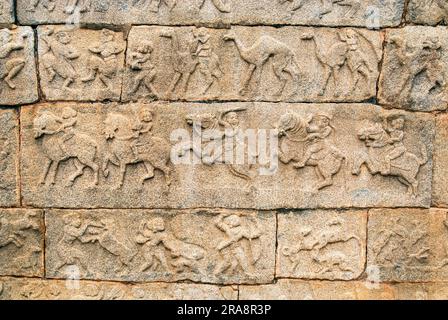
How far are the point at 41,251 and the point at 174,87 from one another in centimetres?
187

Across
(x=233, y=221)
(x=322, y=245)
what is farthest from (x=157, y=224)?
(x=322, y=245)

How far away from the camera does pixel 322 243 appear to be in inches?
198

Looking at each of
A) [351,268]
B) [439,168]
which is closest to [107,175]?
[351,268]

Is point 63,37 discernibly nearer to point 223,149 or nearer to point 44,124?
point 44,124

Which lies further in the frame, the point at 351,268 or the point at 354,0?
the point at 351,268

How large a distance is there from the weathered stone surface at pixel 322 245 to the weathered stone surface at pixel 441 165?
0.66 metres

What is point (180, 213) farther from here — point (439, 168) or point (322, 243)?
point (439, 168)

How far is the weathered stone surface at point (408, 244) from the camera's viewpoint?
5.04 metres

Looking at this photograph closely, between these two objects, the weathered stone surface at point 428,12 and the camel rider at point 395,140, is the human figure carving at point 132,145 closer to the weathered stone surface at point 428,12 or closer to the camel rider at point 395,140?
the camel rider at point 395,140

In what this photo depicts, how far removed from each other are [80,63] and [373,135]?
2579 millimetres

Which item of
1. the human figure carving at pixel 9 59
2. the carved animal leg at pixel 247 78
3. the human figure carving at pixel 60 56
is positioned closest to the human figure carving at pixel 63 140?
the human figure carving at pixel 60 56

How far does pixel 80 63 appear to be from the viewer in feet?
15.9

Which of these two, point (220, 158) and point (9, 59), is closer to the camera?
point (9, 59)

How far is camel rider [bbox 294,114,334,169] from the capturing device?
16.1 feet
